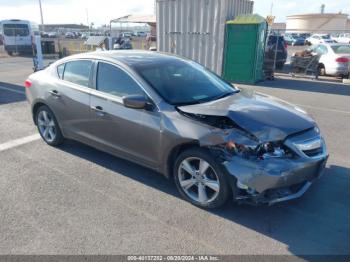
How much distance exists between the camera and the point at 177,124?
331 cm

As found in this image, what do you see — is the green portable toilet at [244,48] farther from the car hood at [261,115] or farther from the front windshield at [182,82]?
the car hood at [261,115]

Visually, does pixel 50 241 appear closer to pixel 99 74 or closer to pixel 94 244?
pixel 94 244

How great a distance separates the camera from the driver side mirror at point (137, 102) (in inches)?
136

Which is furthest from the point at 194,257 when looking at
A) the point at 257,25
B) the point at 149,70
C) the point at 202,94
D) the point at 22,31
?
the point at 22,31

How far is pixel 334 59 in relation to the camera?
12.4 metres

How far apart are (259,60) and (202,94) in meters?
8.59

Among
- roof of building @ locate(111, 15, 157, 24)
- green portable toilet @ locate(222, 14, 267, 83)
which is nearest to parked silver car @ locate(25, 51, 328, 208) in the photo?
green portable toilet @ locate(222, 14, 267, 83)

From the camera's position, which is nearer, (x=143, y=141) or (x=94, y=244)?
(x=94, y=244)

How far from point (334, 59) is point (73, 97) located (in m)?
11.6

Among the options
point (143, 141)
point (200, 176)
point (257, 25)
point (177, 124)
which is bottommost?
point (200, 176)

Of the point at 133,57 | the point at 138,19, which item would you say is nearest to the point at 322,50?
the point at 133,57

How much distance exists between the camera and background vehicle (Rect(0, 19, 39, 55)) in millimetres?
22562

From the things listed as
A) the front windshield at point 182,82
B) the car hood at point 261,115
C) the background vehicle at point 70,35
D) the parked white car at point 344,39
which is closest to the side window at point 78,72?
the front windshield at point 182,82

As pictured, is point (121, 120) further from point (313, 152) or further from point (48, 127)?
point (313, 152)
